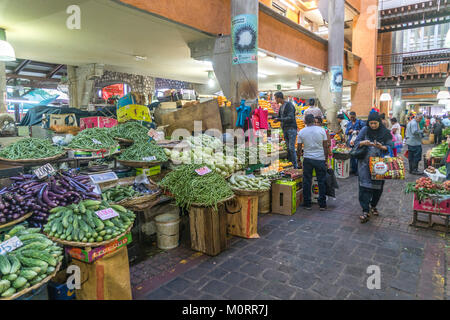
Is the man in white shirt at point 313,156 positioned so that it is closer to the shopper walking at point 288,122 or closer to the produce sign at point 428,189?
the shopper walking at point 288,122

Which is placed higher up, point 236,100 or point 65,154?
point 236,100

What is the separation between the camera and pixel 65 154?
4.03 meters

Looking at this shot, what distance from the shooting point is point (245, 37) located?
6.69 meters

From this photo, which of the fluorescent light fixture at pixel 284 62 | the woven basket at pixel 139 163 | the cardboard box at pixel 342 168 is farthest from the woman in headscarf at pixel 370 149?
the fluorescent light fixture at pixel 284 62

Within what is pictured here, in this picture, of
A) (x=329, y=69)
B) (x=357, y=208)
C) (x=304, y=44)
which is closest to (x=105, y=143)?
(x=357, y=208)

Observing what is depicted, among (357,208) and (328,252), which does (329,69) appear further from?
(328,252)

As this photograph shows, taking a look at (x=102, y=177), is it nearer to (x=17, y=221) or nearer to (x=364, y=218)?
(x=17, y=221)

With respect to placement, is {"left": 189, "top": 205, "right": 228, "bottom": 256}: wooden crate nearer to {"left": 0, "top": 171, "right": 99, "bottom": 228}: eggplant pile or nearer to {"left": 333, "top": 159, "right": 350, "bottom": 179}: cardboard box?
{"left": 0, "top": 171, "right": 99, "bottom": 228}: eggplant pile

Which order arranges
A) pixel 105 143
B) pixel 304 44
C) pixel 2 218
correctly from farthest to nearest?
pixel 304 44 → pixel 105 143 → pixel 2 218

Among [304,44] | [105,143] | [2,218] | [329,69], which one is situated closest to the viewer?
[2,218]

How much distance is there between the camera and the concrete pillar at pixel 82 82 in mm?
Result: 11500

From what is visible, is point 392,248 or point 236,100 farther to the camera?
point 236,100
